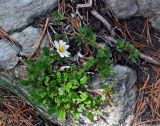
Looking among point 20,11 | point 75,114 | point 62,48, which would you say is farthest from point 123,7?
point 75,114

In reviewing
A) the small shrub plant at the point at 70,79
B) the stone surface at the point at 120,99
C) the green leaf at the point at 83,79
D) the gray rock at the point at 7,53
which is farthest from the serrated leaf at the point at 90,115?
the gray rock at the point at 7,53

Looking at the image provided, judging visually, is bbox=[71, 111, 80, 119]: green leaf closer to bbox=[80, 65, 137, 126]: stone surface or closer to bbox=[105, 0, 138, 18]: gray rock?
bbox=[80, 65, 137, 126]: stone surface

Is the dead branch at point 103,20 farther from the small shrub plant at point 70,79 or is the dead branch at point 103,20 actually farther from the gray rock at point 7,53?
the gray rock at point 7,53

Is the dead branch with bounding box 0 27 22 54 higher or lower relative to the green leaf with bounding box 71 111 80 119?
higher

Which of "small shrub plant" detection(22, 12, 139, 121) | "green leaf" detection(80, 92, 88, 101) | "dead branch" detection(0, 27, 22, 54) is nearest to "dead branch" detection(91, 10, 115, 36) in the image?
"small shrub plant" detection(22, 12, 139, 121)

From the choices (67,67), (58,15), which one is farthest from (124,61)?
(58,15)

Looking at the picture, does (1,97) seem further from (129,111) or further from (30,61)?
(129,111)
